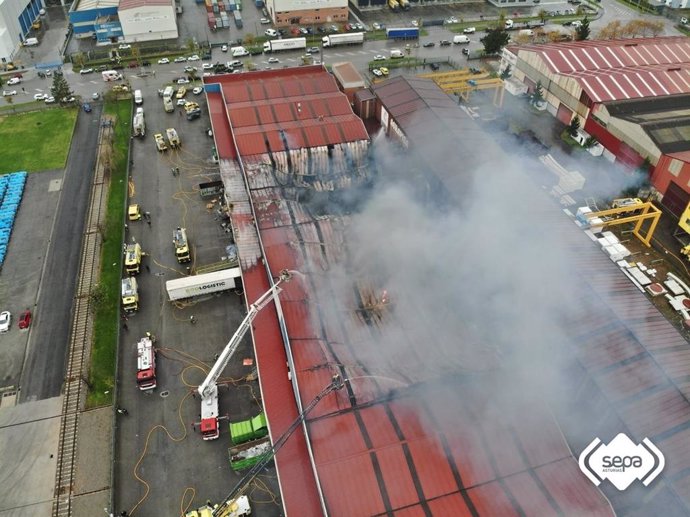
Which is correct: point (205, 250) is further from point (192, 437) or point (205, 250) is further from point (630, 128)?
point (630, 128)

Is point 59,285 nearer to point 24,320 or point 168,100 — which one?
point 24,320

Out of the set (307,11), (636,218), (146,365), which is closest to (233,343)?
(146,365)

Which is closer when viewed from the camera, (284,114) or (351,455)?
(351,455)

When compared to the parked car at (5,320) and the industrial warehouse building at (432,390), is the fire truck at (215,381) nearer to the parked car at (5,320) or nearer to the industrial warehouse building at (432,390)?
the industrial warehouse building at (432,390)

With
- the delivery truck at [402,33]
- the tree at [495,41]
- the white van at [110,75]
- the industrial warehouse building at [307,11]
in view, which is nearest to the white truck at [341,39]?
the delivery truck at [402,33]

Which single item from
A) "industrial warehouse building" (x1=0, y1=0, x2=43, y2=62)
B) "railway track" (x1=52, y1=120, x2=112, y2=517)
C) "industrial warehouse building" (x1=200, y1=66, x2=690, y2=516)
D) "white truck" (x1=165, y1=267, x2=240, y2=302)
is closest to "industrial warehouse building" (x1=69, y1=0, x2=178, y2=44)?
"industrial warehouse building" (x1=0, y1=0, x2=43, y2=62)

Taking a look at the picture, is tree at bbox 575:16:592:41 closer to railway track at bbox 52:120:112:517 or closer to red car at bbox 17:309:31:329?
railway track at bbox 52:120:112:517

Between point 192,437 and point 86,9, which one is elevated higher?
point 86,9

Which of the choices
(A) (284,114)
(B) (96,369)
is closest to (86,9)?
(A) (284,114)
